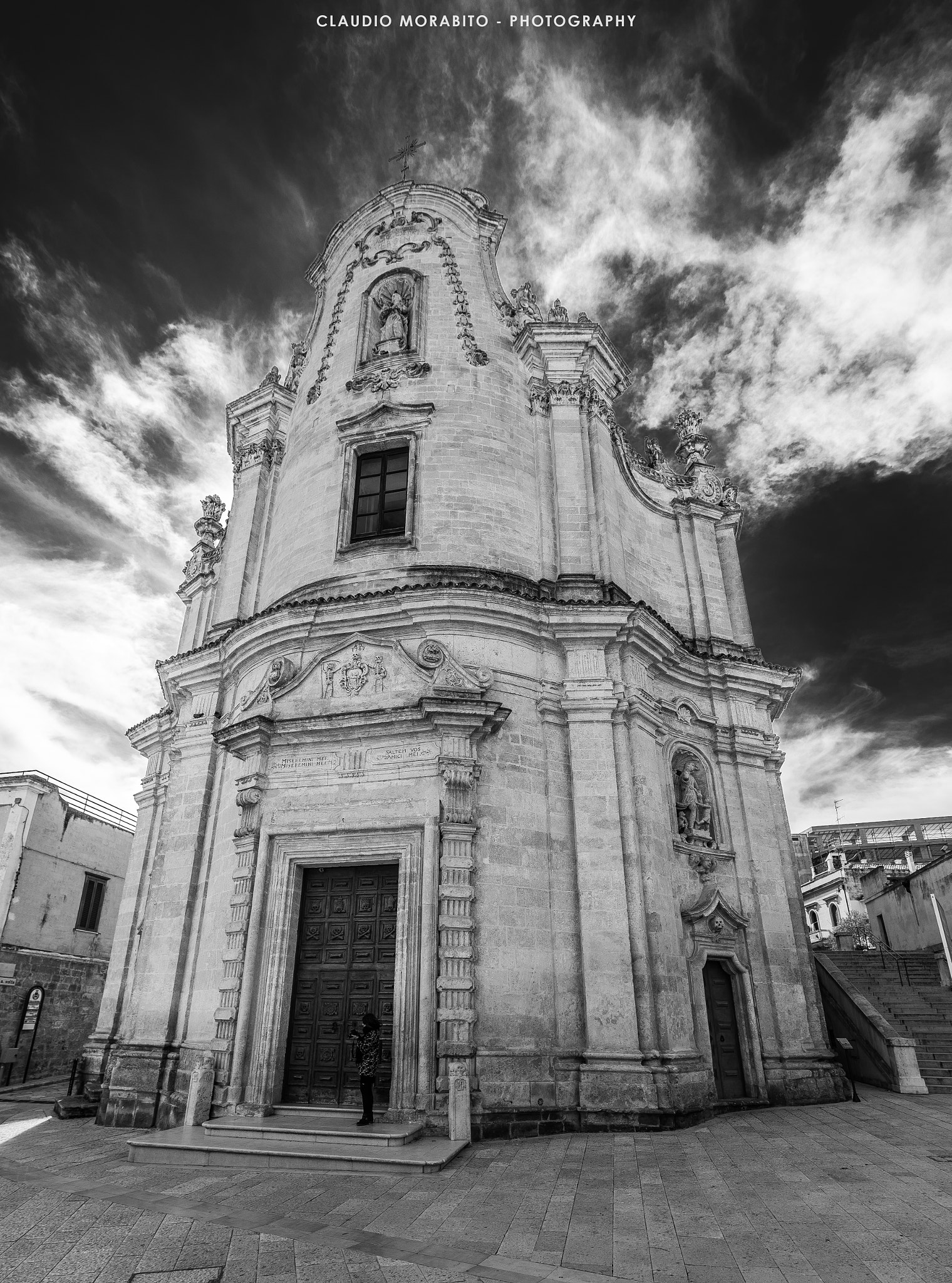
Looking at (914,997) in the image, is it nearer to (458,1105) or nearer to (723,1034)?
(723,1034)

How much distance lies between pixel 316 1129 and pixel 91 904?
21.9m

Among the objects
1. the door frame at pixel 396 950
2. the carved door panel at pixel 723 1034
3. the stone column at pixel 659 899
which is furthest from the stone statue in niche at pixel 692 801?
the door frame at pixel 396 950

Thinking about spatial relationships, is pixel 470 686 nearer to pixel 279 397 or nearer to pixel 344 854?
pixel 344 854

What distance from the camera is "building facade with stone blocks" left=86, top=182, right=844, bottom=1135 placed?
12844 millimetres

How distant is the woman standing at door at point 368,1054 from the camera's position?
11422mm

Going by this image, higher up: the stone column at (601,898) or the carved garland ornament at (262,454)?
the carved garland ornament at (262,454)

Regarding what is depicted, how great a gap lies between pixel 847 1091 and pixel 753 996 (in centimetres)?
251

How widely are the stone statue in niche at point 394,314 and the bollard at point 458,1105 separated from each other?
15.8 metres

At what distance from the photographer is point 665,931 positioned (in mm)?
13867

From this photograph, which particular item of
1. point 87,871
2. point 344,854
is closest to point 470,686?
point 344,854

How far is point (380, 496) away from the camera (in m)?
18.1

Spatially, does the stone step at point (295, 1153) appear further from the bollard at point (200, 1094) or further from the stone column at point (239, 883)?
the stone column at point (239, 883)

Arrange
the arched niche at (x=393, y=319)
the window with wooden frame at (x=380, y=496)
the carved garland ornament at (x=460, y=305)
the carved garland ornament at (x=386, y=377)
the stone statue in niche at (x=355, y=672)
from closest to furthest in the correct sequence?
the stone statue in niche at (x=355, y=672) < the window with wooden frame at (x=380, y=496) < the carved garland ornament at (x=386, y=377) < the carved garland ornament at (x=460, y=305) < the arched niche at (x=393, y=319)

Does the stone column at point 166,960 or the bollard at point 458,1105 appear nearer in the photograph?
the bollard at point 458,1105
